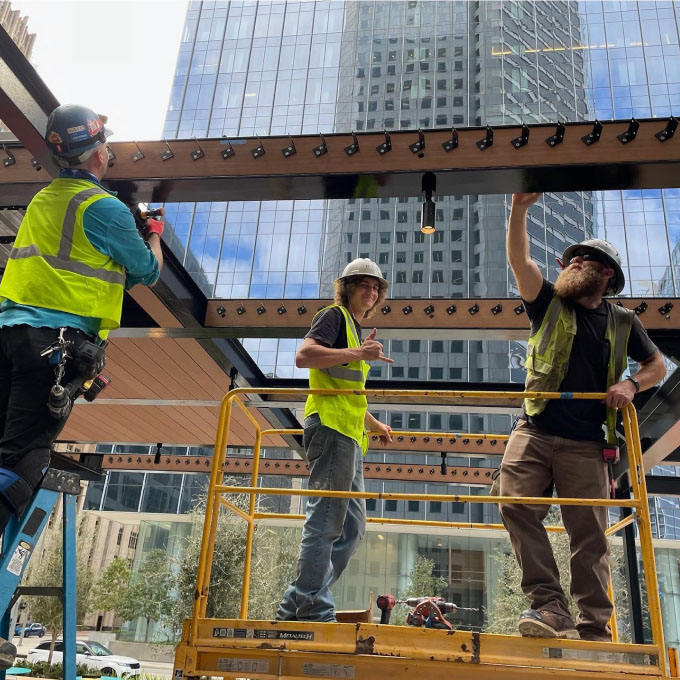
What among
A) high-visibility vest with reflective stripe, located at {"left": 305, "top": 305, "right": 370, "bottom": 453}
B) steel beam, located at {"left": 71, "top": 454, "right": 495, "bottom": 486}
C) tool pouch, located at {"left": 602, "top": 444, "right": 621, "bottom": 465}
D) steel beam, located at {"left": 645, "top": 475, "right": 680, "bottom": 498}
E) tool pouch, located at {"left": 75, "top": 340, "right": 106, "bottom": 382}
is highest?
steel beam, located at {"left": 71, "top": 454, "right": 495, "bottom": 486}

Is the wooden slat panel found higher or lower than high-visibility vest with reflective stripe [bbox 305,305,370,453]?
higher

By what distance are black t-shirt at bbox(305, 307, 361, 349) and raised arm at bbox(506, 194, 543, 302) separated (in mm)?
1058

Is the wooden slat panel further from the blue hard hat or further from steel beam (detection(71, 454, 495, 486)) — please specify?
the blue hard hat

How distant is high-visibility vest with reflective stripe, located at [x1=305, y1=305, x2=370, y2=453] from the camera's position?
3.47 metres

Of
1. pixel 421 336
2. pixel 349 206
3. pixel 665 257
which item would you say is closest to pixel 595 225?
pixel 665 257

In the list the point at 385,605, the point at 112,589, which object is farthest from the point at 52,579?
the point at 385,605

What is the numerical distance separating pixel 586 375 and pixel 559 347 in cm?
21

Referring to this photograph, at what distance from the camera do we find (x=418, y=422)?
53.1 metres

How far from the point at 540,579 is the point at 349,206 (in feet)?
217

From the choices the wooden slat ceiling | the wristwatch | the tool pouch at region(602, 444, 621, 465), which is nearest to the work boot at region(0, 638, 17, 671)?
the tool pouch at region(602, 444, 621, 465)

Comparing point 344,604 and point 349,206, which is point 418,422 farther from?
point 349,206

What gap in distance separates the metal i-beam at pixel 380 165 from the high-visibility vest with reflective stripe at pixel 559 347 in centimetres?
158

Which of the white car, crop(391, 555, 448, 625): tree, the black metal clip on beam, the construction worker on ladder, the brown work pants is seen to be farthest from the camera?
crop(391, 555, 448, 625): tree

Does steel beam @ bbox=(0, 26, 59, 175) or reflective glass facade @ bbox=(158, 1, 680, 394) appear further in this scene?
reflective glass facade @ bbox=(158, 1, 680, 394)
